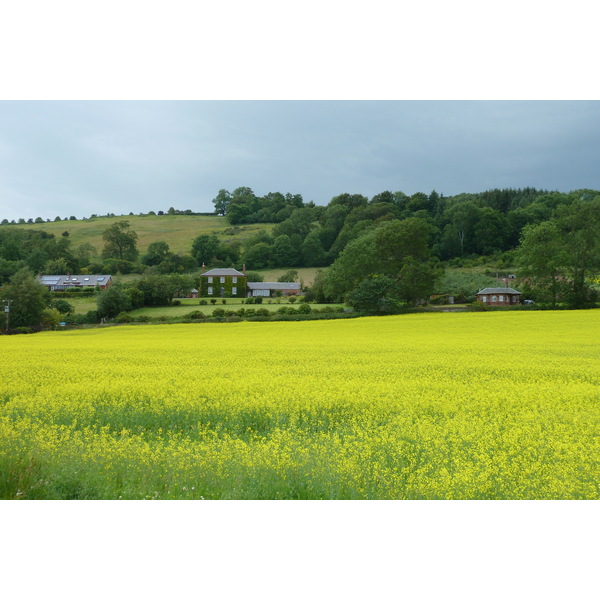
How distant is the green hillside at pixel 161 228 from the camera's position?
24.6ft

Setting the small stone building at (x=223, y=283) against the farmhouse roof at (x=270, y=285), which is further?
the farmhouse roof at (x=270, y=285)

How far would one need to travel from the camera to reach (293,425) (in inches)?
182

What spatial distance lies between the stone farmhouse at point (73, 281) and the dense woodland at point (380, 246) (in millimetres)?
165

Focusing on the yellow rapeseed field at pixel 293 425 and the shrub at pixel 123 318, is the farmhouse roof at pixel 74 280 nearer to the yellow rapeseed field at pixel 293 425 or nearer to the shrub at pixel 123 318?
the yellow rapeseed field at pixel 293 425

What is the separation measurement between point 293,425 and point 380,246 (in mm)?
14677

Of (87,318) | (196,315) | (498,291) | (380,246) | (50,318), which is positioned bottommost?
(196,315)

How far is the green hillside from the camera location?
7.50 m

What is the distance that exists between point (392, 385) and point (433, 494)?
2.85 metres

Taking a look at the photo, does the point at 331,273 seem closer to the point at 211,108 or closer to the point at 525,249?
the point at 525,249

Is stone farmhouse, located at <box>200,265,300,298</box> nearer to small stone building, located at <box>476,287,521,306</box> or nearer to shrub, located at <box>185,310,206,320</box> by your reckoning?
shrub, located at <box>185,310,206,320</box>

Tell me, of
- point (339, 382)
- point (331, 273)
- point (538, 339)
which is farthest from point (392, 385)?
point (331, 273)

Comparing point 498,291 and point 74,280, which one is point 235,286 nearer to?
point 74,280

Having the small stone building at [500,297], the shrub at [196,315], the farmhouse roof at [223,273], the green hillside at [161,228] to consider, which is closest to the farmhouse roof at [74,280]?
the green hillside at [161,228]

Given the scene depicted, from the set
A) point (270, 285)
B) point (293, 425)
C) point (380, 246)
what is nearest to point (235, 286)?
point (270, 285)
